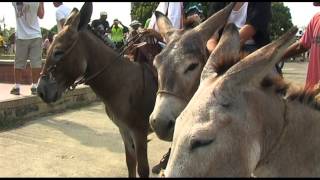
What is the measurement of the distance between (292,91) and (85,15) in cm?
359

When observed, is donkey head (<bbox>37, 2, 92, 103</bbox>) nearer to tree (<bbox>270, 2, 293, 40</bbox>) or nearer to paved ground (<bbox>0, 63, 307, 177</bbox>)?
paved ground (<bbox>0, 63, 307, 177</bbox>)

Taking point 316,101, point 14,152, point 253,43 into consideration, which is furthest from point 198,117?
point 14,152

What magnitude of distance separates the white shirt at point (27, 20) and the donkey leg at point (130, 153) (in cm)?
438

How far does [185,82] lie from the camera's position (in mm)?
3949

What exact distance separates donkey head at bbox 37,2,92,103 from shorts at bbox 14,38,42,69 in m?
3.91

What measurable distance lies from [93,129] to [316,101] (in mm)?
6202

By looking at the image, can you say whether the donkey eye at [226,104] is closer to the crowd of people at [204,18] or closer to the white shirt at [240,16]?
the crowd of people at [204,18]

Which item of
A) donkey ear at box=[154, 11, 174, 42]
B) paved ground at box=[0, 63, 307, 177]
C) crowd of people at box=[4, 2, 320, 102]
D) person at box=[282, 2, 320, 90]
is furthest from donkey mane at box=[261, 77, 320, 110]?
paved ground at box=[0, 63, 307, 177]

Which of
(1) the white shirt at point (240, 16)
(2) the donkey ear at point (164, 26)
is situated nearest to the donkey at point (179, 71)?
(2) the donkey ear at point (164, 26)

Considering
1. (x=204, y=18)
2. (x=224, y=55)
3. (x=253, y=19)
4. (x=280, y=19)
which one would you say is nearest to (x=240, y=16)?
(x=253, y=19)

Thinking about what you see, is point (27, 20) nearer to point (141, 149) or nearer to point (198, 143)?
point (141, 149)

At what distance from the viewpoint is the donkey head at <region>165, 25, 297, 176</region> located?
2.28 metres

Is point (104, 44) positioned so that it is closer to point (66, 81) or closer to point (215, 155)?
point (66, 81)

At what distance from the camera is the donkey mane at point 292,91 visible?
2.49 meters
